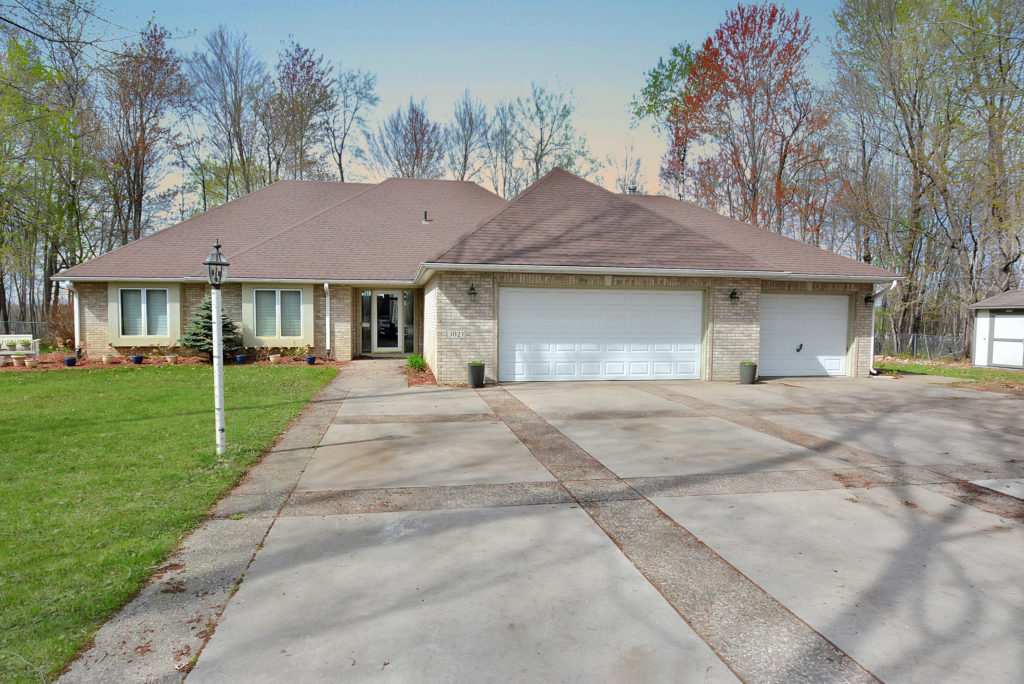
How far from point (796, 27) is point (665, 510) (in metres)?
27.4

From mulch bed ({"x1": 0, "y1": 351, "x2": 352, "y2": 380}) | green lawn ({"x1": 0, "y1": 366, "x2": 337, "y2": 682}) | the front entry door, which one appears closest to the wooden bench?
mulch bed ({"x1": 0, "y1": 351, "x2": 352, "y2": 380})

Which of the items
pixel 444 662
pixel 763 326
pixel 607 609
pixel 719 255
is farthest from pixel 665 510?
pixel 763 326

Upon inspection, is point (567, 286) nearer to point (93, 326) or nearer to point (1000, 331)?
point (93, 326)

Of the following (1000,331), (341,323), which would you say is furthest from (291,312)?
(1000,331)

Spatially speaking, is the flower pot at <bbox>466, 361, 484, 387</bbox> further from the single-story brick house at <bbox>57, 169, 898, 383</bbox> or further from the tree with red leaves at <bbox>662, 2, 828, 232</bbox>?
the tree with red leaves at <bbox>662, 2, 828, 232</bbox>

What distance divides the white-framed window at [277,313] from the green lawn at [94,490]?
625 cm

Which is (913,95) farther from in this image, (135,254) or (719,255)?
(135,254)

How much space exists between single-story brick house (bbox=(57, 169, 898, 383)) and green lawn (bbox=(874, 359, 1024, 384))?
3261 millimetres

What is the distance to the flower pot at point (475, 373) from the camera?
38.8 ft

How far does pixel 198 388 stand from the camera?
11406 millimetres

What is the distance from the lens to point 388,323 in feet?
61.2

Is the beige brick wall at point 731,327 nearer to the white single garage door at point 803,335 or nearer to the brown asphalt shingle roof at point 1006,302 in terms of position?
the white single garage door at point 803,335

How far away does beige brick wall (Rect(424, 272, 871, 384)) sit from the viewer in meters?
12.2

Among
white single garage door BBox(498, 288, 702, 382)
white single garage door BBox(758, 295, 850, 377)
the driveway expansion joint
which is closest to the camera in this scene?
the driveway expansion joint
